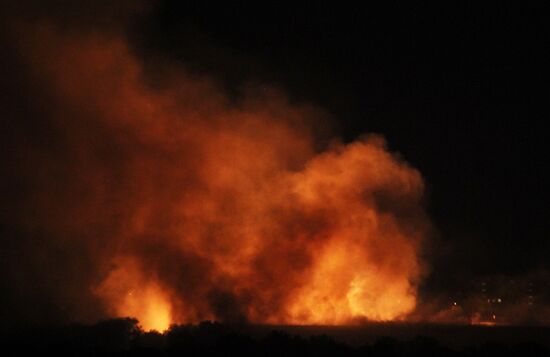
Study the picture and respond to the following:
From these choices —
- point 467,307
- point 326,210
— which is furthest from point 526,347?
point 467,307

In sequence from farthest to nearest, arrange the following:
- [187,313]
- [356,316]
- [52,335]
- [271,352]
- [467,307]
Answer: [467,307], [356,316], [187,313], [52,335], [271,352]

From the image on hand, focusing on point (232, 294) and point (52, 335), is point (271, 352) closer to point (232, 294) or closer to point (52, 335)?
point (52, 335)

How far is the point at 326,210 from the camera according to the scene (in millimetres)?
58594

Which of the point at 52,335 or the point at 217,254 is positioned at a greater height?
the point at 217,254

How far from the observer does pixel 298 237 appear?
58281mm

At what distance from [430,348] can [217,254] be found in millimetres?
28977

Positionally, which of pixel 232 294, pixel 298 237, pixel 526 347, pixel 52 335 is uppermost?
pixel 298 237

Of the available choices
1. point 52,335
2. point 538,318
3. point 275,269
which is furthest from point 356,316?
point 538,318

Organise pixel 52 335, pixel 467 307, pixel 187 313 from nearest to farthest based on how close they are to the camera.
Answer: pixel 52 335
pixel 187 313
pixel 467 307

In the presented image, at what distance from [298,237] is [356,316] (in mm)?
9444

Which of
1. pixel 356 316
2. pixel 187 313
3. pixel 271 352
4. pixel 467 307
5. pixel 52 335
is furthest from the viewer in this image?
pixel 467 307

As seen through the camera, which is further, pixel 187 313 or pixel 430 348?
pixel 187 313

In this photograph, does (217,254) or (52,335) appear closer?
(52,335)

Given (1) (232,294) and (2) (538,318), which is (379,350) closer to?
(1) (232,294)
